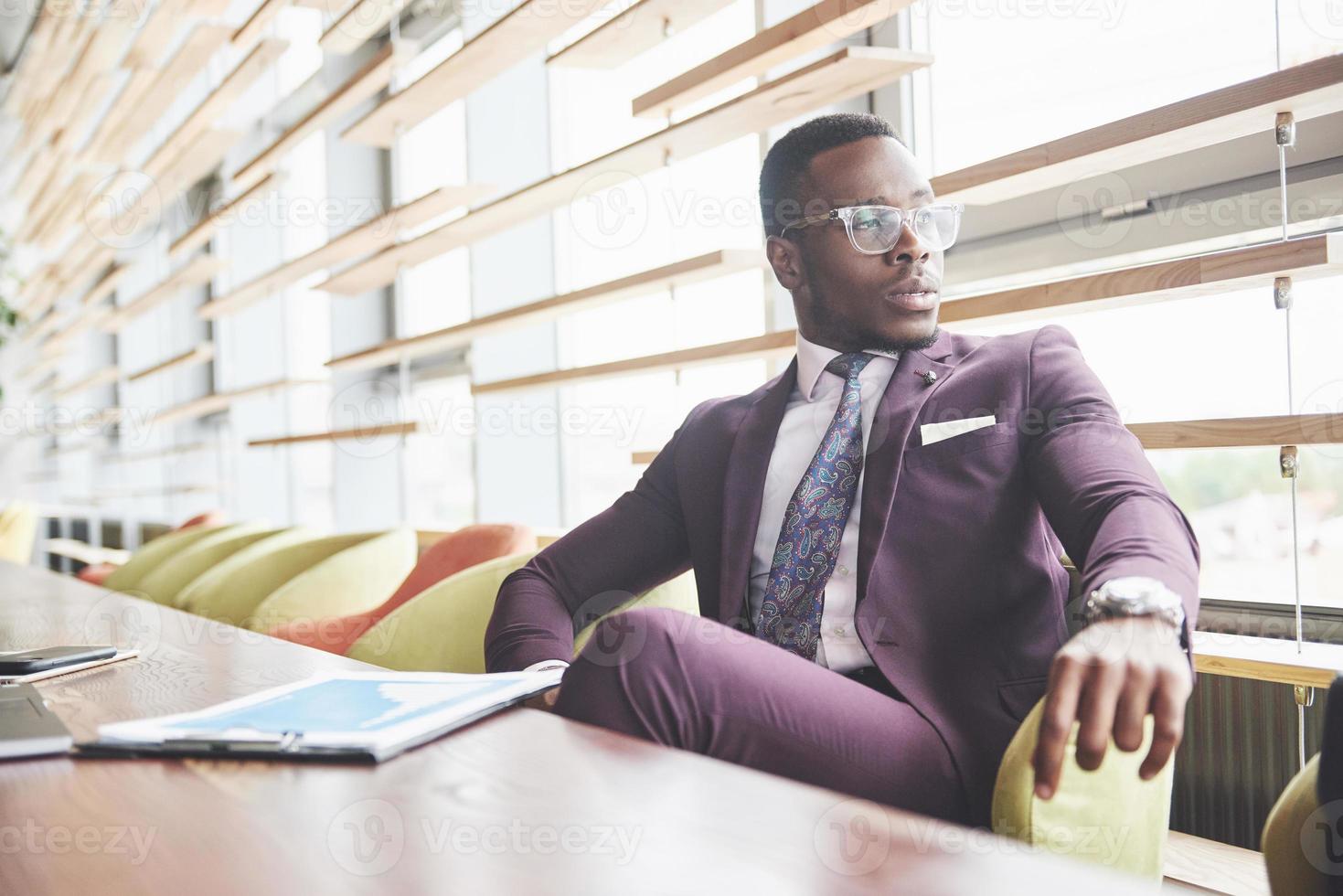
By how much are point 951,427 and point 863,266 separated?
344mm

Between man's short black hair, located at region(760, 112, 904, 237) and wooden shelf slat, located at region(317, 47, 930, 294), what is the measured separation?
8cm

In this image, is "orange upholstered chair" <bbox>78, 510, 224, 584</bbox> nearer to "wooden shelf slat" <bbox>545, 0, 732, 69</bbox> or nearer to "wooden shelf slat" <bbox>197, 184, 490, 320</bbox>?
"wooden shelf slat" <bbox>197, 184, 490, 320</bbox>

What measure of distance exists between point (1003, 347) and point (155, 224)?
691 centimetres

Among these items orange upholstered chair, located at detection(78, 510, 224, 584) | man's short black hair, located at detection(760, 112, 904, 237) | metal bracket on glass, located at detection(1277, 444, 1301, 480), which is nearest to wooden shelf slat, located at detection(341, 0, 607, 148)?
man's short black hair, located at detection(760, 112, 904, 237)

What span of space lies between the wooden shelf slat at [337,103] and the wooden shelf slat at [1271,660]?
7.52ft

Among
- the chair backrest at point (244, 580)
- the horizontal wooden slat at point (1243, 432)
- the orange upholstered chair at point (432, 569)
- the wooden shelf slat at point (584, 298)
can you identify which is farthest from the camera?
the chair backrest at point (244, 580)

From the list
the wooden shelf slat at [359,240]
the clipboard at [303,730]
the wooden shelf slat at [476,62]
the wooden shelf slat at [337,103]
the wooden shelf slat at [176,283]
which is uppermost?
the wooden shelf slat at [337,103]

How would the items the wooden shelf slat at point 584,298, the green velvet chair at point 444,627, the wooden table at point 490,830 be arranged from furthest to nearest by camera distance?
the wooden shelf slat at point 584,298, the green velvet chair at point 444,627, the wooden table at point 490,830

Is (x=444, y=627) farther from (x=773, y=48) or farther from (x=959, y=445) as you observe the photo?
(x=773, y=48)

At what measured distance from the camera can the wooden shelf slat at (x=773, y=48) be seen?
1.71 metres


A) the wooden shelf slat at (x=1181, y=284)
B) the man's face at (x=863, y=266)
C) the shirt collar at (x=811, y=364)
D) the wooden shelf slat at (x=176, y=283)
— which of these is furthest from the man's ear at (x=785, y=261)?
the wooden shelf slat at (x=176, y=283)

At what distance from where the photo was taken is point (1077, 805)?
1.04 metres

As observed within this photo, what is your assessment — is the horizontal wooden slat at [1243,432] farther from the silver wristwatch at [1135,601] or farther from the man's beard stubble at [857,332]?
the silver wristwatch at [1135,601]

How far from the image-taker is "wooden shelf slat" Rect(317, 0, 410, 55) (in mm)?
2750
